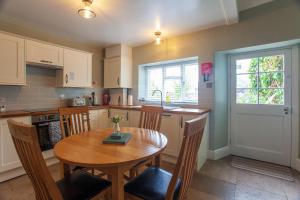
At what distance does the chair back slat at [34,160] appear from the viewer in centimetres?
88

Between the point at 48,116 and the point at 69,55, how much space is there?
122 centimetres

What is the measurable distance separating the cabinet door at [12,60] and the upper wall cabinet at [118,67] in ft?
5.69


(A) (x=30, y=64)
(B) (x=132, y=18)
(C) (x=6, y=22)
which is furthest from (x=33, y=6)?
(B) (x=132, y=18)

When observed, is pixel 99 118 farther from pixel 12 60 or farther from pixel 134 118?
pixel 12 60

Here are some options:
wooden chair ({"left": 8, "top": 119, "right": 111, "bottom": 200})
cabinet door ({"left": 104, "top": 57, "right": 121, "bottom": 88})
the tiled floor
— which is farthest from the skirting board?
cabinet door ({"left": 104, "top": 57, "right": 121, "bottom": 88})

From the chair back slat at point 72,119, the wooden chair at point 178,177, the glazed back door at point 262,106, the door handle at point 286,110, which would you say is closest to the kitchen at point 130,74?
the glazed back door at point 262,106

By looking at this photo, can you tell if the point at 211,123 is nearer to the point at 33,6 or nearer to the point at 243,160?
the point at 243,160

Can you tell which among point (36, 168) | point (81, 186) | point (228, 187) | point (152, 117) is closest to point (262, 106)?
point (228, 187)

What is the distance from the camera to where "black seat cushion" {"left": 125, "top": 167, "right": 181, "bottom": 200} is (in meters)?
1.19

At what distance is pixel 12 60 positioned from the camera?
2441 mm

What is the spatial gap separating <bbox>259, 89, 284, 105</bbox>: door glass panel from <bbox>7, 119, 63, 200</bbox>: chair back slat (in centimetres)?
310

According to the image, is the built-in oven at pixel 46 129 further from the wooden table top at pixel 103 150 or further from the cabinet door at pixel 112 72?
the cabinet door at pixel 112 72

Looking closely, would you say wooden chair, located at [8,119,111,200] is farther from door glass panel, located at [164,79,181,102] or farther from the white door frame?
the white door frame

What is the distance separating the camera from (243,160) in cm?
284
